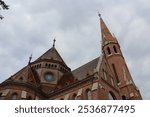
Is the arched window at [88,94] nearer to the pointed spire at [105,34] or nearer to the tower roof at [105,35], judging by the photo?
the tower roof at [105,35]

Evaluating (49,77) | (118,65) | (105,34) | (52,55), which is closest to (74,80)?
(49,77)

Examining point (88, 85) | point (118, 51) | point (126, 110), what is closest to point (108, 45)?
point (118, 51)

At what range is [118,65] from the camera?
4116 cm

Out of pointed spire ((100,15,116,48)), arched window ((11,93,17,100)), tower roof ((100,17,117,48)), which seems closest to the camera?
arched window ((11,93,17,100))

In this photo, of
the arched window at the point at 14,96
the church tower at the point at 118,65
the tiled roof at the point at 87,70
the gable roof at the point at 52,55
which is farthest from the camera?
the gable roof at the point at 52,55

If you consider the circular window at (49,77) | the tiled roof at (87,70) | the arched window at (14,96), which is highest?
the circular window at (49,77)

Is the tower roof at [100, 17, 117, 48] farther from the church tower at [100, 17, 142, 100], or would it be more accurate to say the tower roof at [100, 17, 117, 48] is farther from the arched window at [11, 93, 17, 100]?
the arched window at [11, 93, 17, 100]

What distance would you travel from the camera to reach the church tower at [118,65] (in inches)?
1427

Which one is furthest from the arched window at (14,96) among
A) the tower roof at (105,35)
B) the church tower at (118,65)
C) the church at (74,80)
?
the tower roof at (105,35)

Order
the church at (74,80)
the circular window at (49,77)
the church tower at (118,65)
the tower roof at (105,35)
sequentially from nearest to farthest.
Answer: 1. the church at (74,80)
2. the church tower at (118,65)
3. the circular window at (49,77)
4. the tower roof at (105,35)

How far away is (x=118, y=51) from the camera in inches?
1747

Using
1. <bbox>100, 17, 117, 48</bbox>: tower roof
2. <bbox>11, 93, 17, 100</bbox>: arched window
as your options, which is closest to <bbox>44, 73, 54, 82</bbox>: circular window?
<bbox>11, 93, 17, 100</bbox>: arched window

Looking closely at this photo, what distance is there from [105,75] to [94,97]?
6274 millimetres

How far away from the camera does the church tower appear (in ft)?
119
